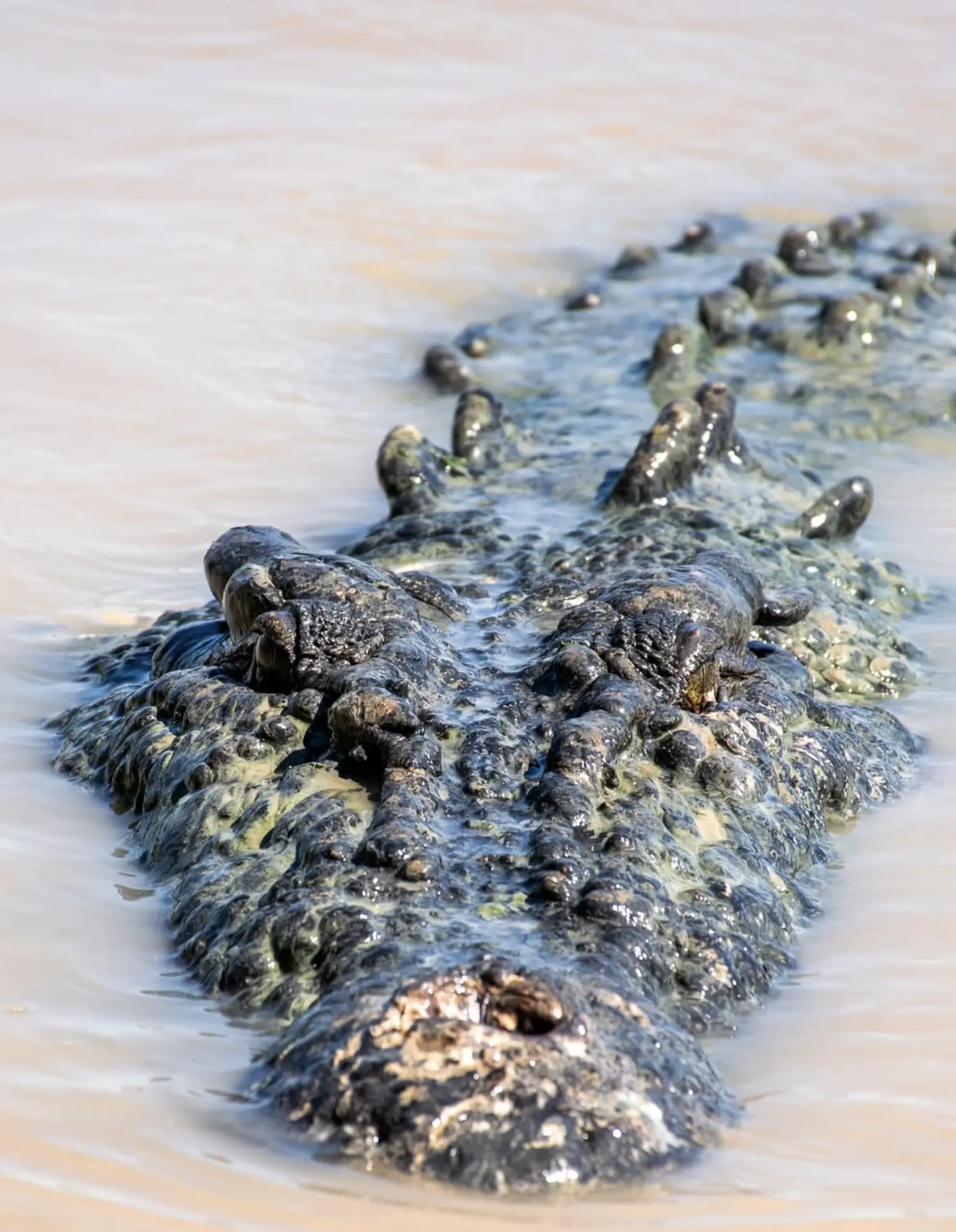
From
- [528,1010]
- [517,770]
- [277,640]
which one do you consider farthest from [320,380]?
[528,1010]

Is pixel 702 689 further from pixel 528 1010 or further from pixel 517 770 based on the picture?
pixel 528 1010

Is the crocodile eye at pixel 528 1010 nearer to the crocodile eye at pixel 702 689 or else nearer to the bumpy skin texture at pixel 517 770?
the bumpy skin texture at pixel 517 770

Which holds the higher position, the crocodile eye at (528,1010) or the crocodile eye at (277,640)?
the crocodile eye at (277,640)

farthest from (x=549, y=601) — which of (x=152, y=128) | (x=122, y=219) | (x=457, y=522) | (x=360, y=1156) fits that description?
(x=152, y=128)

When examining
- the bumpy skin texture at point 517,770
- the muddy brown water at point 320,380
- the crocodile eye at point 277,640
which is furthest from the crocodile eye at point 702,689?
the crocodile eye at point 277,640

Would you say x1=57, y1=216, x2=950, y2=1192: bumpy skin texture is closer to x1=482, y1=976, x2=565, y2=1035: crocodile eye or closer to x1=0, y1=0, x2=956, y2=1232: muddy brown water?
x1=482, y1=976, x2=565, y2=1035: crocodile eye

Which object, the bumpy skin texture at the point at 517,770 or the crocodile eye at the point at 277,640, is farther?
the crocodile eye at the point at 277,640

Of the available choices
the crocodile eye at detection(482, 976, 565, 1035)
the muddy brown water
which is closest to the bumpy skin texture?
the crocodile eye at detection(482, 976, 565, 1035)
